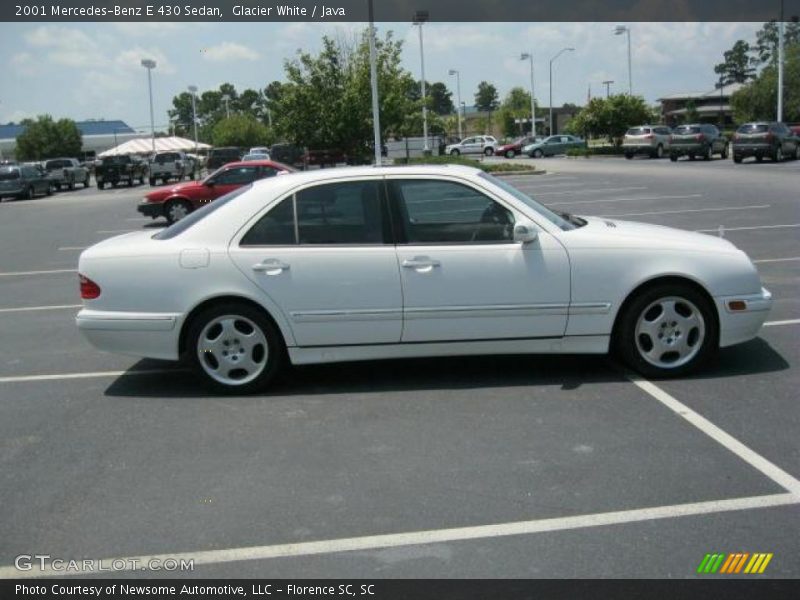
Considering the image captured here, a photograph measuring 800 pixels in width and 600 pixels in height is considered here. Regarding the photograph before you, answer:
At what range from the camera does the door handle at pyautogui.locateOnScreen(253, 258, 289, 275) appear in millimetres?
5926

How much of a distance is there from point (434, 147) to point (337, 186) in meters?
50.6

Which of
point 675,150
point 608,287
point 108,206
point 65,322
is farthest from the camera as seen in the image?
point 675,150

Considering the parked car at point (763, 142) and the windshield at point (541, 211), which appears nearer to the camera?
the windshield at point (541, 211)

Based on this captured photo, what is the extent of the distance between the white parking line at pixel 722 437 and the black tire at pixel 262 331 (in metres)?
2.49

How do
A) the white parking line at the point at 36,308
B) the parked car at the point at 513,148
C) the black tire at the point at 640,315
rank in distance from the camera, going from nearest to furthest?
the black tire at the point at 640,315
the white parking line at the point at 36,308
the parked car at the point at 513,148

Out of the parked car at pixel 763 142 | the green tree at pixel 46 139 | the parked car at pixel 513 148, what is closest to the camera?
the parked car at pixel 763 142

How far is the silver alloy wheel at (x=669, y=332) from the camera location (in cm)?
598

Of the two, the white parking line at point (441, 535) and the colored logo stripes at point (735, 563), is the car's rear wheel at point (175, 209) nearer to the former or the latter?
the white parking line at point (441, 535)

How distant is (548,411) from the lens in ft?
18.0

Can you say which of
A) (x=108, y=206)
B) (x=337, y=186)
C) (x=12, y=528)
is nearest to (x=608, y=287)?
(x=337, y=186)

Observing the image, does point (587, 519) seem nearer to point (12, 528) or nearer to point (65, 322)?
point (12, 528)

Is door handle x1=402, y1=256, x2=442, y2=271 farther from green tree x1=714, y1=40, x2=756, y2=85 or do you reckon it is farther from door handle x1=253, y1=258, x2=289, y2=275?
green tree x1=714, y1=40, x2=756, y2=85

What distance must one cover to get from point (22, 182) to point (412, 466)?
38183 mm

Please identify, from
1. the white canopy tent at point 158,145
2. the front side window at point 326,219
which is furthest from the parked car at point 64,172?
the front side window at point 326,219
